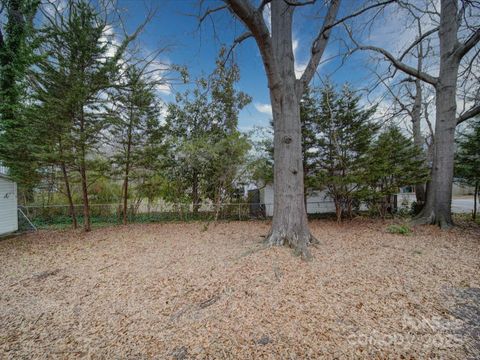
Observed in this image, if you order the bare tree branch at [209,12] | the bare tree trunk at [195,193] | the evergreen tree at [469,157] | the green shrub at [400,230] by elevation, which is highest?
the bare tree branch at [209,12]

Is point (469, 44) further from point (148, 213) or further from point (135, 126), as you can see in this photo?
point (148, 213)

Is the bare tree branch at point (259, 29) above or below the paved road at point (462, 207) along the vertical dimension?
above

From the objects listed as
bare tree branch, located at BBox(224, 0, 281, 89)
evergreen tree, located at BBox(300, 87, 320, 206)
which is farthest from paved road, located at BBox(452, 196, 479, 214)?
bare tree branch, located at BBox(224, 0, 281, 89)

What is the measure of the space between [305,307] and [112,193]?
977 cm

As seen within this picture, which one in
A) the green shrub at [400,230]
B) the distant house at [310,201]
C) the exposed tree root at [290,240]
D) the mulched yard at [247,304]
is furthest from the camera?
the distant house at [310,201]

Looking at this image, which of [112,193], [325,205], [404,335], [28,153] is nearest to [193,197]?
[112,193]

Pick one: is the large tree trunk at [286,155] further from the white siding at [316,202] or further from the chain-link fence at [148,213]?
the white siding at [316,202]

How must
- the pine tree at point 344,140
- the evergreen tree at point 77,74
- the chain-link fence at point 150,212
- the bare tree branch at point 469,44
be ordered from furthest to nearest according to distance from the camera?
the chain-link fence at point 150,212 → the pine tree at point 344,140 → the evergreen tree at point 77,74 → the bare tree branch at point 469,44

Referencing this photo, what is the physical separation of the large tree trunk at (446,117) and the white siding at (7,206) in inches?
492

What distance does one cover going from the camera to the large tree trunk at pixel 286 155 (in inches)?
147

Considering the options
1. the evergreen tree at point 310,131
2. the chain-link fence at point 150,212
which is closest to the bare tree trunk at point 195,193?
the chain-link fence at point 150,212

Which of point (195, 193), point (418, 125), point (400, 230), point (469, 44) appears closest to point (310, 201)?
point (400, 230)

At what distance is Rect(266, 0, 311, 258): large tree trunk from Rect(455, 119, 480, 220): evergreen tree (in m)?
6.83

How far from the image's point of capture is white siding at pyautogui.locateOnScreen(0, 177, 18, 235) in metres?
6.07
